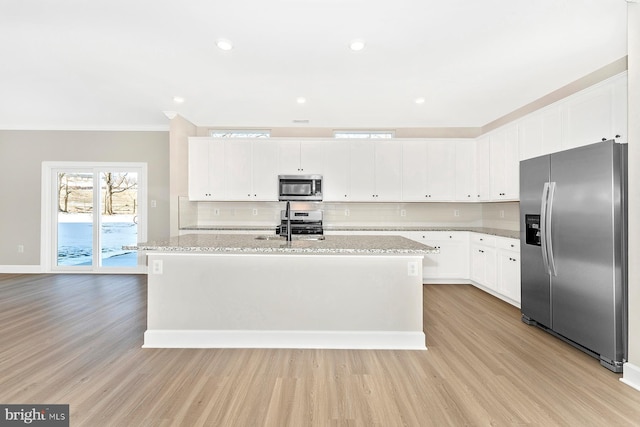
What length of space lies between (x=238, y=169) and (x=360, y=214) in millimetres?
2319

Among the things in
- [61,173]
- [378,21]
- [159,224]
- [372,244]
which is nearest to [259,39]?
[378,21]

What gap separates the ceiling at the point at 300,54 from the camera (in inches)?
86.6

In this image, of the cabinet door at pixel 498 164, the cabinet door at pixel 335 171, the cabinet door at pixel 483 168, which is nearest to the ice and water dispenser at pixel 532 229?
the cabinet door at pixel 498 164

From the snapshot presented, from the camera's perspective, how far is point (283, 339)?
8.60 feet

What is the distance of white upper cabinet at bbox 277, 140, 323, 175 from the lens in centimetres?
502

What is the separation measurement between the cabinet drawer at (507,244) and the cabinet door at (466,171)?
121cm

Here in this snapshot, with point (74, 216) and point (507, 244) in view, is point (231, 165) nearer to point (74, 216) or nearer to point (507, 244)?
point (74, 216)

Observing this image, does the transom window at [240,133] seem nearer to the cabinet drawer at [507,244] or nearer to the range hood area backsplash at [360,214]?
the range hood area backsplash at [360,214]

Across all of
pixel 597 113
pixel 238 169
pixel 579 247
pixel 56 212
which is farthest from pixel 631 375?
pixel 56 212

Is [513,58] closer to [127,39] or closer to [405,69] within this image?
[405,69]

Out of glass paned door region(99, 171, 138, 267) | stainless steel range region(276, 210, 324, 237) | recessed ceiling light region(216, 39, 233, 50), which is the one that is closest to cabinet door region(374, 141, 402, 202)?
stainless steel range region(276, 210, 324, 237)

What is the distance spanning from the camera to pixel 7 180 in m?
5.42

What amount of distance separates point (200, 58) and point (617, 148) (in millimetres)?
3695

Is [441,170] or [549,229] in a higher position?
[441,170]
